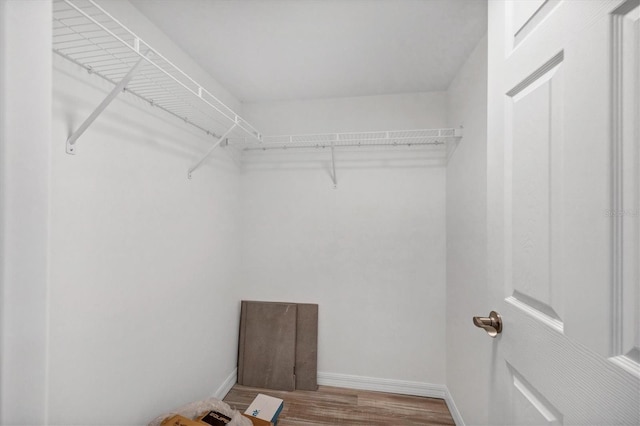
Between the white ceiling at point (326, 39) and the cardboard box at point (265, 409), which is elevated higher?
the white ceiling at point (326, 39)

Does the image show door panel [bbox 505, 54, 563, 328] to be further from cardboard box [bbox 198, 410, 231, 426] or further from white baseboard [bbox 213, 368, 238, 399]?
white baseboard [bbox 213, 368, 238, 399]

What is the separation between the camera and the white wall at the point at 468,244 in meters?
1.60

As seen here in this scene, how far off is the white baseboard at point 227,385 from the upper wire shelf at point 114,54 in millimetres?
1992

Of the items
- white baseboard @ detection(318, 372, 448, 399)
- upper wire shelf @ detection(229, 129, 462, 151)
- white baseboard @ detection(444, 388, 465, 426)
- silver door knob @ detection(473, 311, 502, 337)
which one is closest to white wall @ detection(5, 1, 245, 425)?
upper wire shelf @ detection(229, 129, 462, 151)

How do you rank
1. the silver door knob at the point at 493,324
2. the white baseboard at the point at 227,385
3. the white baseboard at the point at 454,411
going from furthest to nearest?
the white baseboard at the point at 227,385 → the white baseboard at the point at 454,411 → the silver door knob at the point at 493,324

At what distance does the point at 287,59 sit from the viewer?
187 cm

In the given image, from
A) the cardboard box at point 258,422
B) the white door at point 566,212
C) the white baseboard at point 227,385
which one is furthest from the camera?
the white baseboard at point 227,385

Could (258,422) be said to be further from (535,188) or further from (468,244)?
(535,188)

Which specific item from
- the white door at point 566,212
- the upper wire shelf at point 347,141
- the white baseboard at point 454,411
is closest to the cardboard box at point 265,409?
the white baseboard at point 454,411

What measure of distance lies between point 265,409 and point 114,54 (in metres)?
2.12

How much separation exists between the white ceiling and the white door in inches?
29.7

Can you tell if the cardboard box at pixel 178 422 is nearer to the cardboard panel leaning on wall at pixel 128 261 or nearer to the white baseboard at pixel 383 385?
the cardboard panel leaning on wall at pixel 128 261

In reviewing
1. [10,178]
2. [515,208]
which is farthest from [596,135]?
[10,178]

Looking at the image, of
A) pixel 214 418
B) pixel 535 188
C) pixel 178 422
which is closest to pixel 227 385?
pixel 214 418
